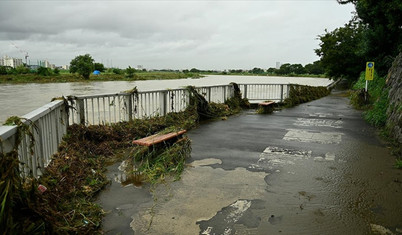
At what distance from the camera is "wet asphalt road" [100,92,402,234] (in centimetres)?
323

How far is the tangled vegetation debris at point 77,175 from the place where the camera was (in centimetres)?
234

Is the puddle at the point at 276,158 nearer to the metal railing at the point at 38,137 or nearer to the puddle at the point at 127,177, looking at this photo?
the puddle at the point at 127,177

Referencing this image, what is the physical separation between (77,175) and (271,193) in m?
2.80

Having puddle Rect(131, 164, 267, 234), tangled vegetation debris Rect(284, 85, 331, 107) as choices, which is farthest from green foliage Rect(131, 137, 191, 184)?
tangled vegetation debris Rect(284, 85, 331, 107)

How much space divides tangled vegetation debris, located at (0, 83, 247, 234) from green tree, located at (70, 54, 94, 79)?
6910cm

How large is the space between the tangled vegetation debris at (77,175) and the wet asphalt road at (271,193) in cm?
28

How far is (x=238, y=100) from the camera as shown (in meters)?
12.6

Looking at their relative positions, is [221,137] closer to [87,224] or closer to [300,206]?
[300,206]

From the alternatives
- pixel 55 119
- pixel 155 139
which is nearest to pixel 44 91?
pixel 55 119

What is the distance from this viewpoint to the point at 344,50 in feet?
84.1

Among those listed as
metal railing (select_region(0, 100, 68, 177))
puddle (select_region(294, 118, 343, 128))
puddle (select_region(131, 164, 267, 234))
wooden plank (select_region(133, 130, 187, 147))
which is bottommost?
puddle (select_region(131, 164, 267, 234))

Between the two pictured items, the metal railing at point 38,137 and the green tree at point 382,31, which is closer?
the metal railing at point 38,137

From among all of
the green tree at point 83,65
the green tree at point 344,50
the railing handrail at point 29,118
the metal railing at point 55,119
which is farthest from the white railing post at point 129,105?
the green tree at point 83,65

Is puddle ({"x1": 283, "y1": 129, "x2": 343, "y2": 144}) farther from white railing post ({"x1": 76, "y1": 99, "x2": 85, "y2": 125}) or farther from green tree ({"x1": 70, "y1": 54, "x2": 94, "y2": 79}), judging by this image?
green tree ({"x1": 70, "y1": 54, "x2": 94, "y2": 79})
